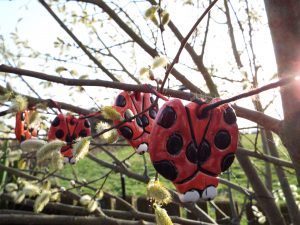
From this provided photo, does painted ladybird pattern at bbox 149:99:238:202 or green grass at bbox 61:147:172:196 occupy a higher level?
painted ladybird pattern at bbox 149:99:238:202

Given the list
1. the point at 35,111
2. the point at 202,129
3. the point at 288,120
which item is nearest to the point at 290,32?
the point at 288,120

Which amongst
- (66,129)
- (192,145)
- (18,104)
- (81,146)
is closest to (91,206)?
(66,129)

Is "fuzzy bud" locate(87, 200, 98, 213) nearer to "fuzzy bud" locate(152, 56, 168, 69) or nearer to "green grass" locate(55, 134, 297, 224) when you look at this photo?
"fuzzy bud" locate(152, 56, 168, 69)

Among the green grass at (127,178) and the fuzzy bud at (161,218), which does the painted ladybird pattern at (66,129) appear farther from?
the green grass at (127,178)

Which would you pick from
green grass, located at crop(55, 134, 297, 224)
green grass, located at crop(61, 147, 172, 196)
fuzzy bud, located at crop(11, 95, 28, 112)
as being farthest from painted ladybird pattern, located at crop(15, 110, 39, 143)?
green grass, located at crop(61, 147, 172, 196)

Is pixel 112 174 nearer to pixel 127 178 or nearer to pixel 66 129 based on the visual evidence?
pixel 127 178

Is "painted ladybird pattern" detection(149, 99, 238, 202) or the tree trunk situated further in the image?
the tree trunk

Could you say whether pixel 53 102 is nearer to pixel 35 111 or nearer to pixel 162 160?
pixel 35 111
